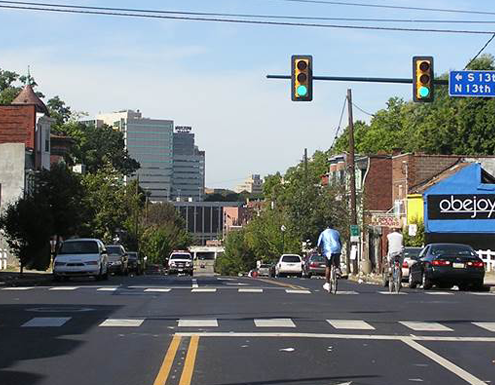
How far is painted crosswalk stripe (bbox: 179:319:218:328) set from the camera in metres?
15.2

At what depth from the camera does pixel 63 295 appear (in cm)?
2295

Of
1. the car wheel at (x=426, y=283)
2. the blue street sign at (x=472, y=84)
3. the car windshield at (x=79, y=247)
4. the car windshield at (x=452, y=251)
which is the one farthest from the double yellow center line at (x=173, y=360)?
the car windshield at (x=79, y=247)

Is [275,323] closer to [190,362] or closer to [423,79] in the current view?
[190,362]

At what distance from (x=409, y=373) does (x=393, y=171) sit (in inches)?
2296

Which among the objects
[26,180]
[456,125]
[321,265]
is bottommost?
[321,265]

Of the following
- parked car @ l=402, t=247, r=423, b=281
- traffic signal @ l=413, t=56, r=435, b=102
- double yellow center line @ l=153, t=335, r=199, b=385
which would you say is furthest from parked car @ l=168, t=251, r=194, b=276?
double yellow center line @ l=153, t=335, r=199, b=385

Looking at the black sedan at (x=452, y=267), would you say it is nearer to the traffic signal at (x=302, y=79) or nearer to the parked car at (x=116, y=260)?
the traffic signal at (x=302, y=79)

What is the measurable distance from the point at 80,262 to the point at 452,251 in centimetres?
1302

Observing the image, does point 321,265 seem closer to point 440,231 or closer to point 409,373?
point 440,231

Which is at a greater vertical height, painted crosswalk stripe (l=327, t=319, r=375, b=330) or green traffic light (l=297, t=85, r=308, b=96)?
green traffic light (l=297, t=85, r=308, b=96)

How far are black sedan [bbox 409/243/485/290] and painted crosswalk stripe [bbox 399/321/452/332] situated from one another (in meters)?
12.8

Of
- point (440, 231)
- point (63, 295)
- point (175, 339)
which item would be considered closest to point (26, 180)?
point (440, 231)

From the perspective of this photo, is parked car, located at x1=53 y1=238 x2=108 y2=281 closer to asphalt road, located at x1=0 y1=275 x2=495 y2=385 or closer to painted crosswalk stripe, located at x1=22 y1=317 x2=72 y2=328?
asphalt road, located at x1=0 y1=275 x2=495 y2=385

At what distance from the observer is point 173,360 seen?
11461 mm
